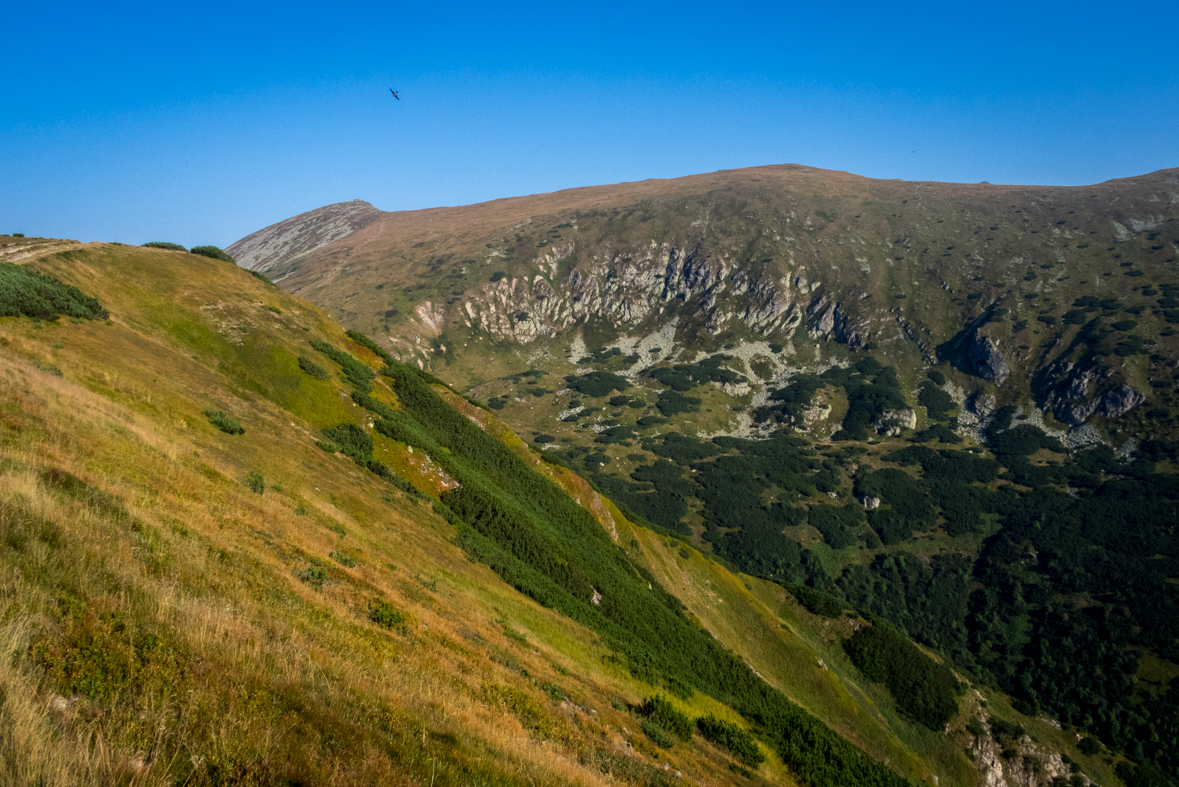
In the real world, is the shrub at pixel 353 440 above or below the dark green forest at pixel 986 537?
above

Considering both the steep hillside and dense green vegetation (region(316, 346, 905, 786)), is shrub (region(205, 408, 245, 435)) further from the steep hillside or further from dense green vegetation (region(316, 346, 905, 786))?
dense green vegetation (region(316, 346, 905, 786))

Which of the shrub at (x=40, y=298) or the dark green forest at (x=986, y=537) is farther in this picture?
the dark green forest at (x=986, y=537)

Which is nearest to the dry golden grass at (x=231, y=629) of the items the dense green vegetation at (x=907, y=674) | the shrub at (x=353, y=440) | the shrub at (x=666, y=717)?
the shrub at (x=666, y=717)

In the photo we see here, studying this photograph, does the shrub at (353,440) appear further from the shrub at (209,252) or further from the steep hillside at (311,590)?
the shrub at (209,252)

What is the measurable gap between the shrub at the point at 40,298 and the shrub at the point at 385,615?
90.6ft

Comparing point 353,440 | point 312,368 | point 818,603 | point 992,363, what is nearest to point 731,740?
point 353,440

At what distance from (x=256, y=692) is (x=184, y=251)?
58784mm

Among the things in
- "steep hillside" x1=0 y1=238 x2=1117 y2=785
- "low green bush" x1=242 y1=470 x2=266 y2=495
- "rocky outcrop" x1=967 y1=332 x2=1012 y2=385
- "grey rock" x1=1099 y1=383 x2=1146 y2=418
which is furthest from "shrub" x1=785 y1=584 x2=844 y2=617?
"rocky outcrop" x1=967 y1=332 x2=1012 y2=385

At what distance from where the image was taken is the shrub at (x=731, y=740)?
2069 centimetres

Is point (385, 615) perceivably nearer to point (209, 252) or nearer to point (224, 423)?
point (224, 423)

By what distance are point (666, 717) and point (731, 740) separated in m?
4.38

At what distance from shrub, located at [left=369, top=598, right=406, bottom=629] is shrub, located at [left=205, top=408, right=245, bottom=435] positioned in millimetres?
16767

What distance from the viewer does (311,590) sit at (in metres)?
12.3

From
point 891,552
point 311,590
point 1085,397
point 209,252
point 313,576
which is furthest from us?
point 1085,397
